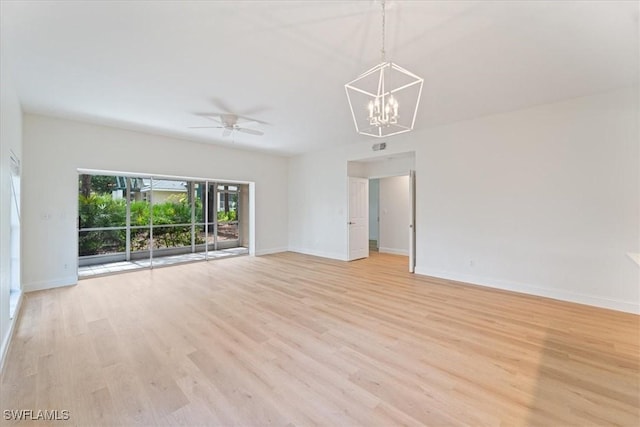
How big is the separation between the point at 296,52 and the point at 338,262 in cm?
520

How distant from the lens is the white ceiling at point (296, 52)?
2.22m

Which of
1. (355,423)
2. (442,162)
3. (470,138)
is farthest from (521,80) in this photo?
(355,423)

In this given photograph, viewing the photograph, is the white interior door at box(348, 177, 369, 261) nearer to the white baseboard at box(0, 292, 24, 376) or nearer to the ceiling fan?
the ceiling fan

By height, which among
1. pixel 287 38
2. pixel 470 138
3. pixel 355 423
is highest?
pixel 287 38

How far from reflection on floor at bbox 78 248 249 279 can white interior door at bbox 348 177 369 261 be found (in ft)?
10.9

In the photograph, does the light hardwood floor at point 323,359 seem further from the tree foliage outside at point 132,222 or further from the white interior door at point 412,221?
the tree foliage outside at point 132,222

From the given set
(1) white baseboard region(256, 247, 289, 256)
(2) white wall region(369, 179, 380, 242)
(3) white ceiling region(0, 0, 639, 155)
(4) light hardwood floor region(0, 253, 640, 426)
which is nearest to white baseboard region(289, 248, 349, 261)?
(1) white baseboard region(256, 247, 289, 256)

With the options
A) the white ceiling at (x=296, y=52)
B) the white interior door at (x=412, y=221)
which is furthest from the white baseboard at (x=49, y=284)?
the white interior door at (x=412, y=221)

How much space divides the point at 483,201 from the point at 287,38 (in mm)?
4296

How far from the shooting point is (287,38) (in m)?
2.58

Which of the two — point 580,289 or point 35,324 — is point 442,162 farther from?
point 35,324

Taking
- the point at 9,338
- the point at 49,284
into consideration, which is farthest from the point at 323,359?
the point at 49,284

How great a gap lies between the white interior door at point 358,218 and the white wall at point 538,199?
5.27 ft

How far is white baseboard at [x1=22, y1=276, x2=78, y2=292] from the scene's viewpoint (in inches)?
180
